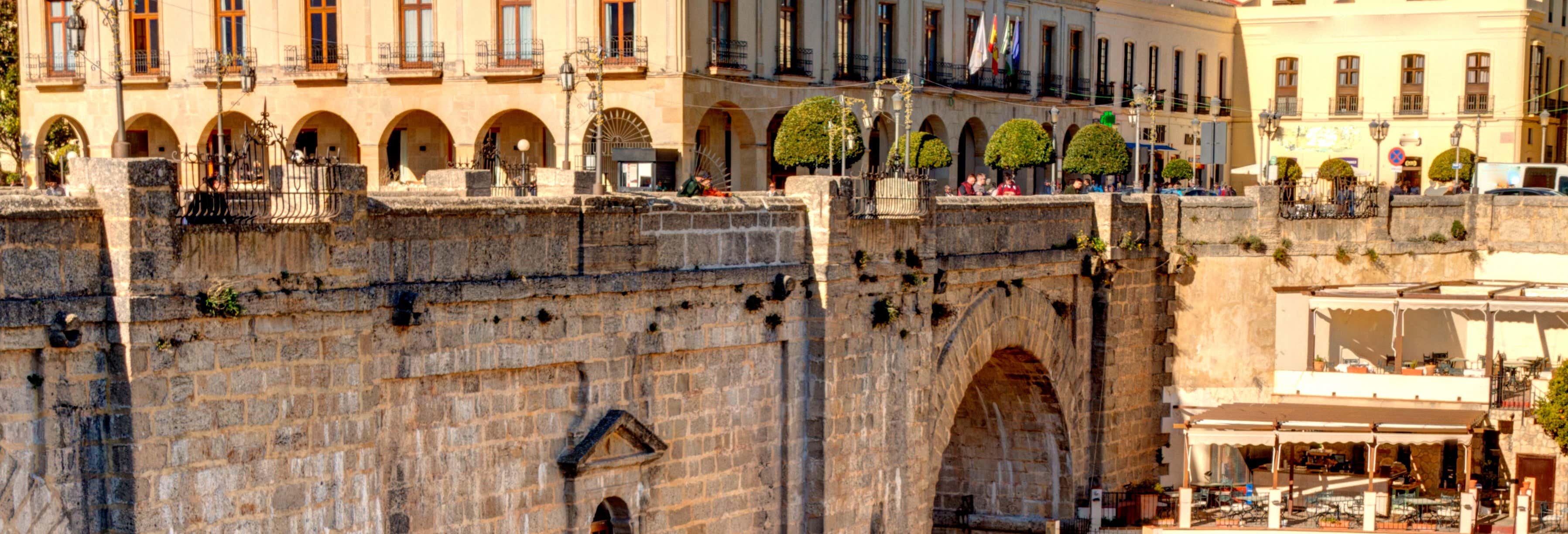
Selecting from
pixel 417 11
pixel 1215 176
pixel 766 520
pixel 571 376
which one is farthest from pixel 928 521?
pixel 1215 176

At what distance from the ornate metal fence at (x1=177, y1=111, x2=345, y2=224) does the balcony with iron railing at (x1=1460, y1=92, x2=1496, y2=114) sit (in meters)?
48.9

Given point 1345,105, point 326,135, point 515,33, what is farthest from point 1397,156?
point 326,135

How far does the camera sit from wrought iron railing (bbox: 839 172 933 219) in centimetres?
2028

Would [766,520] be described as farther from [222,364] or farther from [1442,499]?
[1442,499]

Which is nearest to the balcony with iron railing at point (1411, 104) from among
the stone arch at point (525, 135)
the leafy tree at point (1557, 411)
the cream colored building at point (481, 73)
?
the cream colored building at point (481, 73)

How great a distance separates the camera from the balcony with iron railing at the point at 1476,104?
57.3m

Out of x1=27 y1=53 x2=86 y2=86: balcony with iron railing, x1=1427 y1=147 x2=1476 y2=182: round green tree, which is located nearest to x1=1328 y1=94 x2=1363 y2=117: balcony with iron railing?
x1=1427 y1=147 x2=1476 y2=182: round green tree

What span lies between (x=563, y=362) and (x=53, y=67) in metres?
26.1

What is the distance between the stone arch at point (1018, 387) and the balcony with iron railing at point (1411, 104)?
35064mm

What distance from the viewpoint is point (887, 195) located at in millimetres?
20844

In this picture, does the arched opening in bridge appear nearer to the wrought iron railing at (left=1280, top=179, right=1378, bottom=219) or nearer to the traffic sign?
the wrought iron railing at (left=1280, top=179, right=1378, bottom=219)

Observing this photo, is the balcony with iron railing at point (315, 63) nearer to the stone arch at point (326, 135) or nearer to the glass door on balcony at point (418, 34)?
the glass door on balcony at point (418, 34)

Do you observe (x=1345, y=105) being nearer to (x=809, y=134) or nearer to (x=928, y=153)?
(x=928, y=153)

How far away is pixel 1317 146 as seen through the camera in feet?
196
